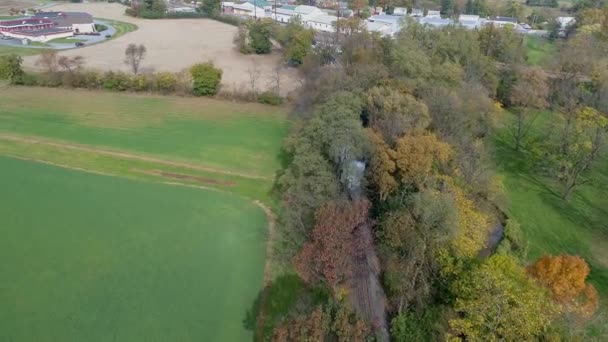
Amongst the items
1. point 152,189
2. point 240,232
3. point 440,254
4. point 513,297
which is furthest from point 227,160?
point 513,297

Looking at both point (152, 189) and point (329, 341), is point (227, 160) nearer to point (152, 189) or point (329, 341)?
point (152, 189)

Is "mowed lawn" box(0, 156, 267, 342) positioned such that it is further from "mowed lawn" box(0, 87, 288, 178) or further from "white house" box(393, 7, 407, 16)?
"white house" box(393, 7, 407, 16)

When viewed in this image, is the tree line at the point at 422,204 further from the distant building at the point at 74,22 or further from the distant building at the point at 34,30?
the distant building at the point at 74,22

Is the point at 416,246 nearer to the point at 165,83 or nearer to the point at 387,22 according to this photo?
the point at 165,83

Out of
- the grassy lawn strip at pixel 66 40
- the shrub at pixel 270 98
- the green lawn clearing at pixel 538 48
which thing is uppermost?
the green lawn clearing at pixel 538 48

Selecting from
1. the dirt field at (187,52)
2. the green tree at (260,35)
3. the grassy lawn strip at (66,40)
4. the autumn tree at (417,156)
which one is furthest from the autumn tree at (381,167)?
the grassy lawn strip at (66,40)

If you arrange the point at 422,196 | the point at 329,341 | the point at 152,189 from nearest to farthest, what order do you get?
the point at 329,341, the point at 422,196, the point at 152,189
